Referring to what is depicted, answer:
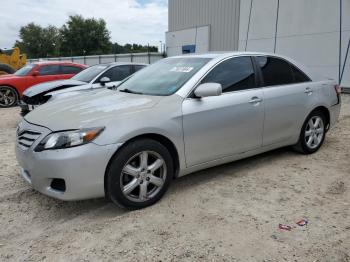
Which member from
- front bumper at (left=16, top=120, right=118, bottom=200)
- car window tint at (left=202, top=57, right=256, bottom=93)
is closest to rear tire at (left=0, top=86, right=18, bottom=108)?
front bumper at (left=16, top=120, right=118, bottom=200)

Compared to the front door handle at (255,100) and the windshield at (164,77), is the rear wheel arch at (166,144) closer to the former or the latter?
the windshield at (164,77)

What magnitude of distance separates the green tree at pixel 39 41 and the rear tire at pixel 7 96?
65960 millimetres

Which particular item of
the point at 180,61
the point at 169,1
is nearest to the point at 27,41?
the point at 169,1

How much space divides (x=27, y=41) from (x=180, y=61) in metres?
76.7

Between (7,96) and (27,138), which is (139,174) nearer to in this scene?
(27,138)

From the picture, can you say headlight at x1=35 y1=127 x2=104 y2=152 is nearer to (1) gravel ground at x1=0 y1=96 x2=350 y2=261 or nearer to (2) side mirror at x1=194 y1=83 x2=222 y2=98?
(1) gravel ground at x1=0 y1=96 x2=350 y2=261

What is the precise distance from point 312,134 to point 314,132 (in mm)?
49

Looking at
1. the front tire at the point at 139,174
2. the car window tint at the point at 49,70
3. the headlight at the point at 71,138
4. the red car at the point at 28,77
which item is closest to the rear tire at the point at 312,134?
the front tire at the point at 139,174

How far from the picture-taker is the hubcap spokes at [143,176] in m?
3.38

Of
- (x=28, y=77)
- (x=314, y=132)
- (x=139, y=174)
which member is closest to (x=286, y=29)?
Result: (x=28, y=77)

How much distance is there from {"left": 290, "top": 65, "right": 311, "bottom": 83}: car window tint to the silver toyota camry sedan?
0.02 meters

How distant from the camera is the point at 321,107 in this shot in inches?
206

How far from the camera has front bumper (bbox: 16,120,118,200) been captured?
3074 mm

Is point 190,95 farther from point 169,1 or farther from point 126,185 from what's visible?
point 169,1
